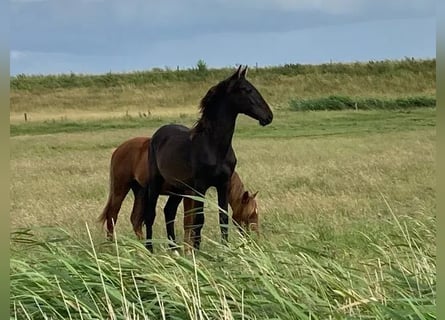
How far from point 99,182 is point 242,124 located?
1031 centimetres

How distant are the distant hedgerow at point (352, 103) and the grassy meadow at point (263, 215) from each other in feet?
1.33

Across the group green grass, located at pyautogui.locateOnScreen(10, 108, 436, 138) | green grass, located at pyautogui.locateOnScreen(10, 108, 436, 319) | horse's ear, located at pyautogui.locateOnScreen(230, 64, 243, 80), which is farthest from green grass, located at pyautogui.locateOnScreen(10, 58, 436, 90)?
horse's ear, located at pyautogui.locateOnScreen(230, 64, 243, 80)

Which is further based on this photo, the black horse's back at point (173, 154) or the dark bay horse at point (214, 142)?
the black horse's back at point (173, 154)

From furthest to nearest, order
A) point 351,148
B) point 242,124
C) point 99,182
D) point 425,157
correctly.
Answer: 1. point 242,124
2. point 351,148
3. point 425,157
4. point 99,182

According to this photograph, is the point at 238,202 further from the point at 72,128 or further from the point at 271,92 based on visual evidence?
the point at 271,92

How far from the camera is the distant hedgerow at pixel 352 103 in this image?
22656 millimetres

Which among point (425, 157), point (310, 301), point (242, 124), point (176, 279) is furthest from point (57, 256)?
point (242, 124)

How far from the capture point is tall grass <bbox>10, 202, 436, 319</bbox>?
2211 millimetres

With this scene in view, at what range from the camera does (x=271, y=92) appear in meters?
26.3

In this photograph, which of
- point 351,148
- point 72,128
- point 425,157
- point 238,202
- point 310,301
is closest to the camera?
point 310,301

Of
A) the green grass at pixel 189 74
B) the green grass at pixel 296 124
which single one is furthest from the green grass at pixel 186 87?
the green grass at pixel 296 124

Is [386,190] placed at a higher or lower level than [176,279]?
lower

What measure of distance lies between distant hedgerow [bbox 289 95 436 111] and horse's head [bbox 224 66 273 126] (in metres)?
18.5

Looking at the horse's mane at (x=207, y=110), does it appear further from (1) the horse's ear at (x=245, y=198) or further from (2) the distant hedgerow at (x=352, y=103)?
(2) the distant hedgerow at (x=352, y=103)
